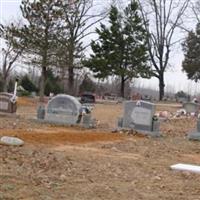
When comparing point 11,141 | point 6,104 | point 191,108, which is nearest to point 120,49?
point 191,108

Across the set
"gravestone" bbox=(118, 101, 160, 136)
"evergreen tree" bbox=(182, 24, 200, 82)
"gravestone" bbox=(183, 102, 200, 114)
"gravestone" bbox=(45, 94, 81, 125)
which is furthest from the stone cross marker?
"evergreen tree" bbox=(182, 24, 200, 82)

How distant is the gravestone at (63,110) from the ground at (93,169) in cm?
369

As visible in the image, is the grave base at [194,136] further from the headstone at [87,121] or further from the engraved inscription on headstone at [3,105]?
the engraved inscription on headstone at [3,105]

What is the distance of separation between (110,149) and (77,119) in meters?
6.04

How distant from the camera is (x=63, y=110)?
1848cm

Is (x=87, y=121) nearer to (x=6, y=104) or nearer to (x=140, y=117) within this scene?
(x=140, y=117)

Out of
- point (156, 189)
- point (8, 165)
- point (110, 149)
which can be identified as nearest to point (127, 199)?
point (156, 189)

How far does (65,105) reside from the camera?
1853cm

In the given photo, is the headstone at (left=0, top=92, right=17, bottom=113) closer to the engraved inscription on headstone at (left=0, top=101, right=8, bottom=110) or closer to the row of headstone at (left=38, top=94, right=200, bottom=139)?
the engraved inscription on headstone at (left=0, top=101, right=8, bottom=110)

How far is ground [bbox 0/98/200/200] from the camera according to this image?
280 inches

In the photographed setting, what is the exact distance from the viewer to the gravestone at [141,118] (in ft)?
55.4

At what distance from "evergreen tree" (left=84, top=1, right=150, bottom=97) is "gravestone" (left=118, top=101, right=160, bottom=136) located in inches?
1332

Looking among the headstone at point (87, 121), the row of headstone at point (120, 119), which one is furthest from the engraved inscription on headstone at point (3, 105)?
the headstone at point (87, 121)

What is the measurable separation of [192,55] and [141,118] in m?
43.6
